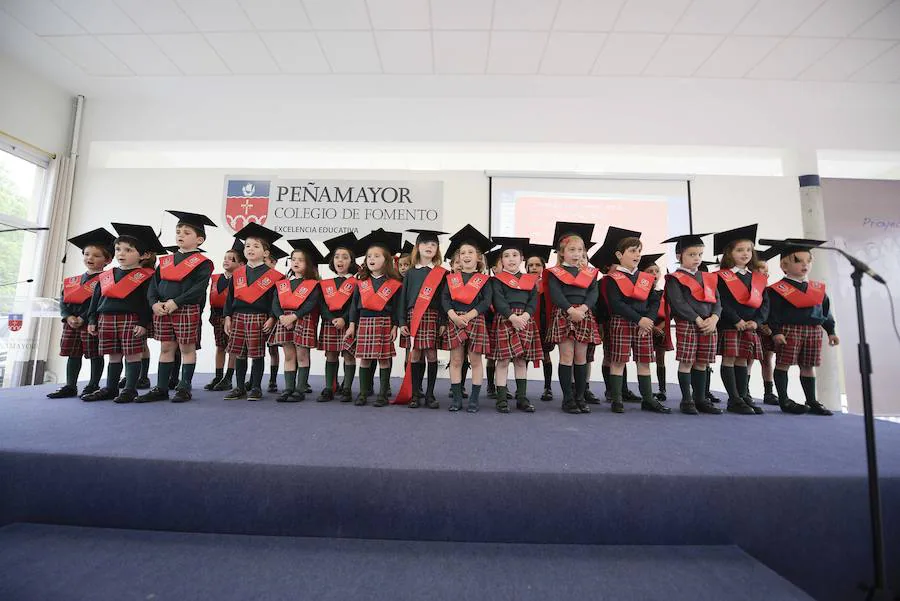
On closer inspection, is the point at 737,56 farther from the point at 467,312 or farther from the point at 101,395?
the point at 101,395

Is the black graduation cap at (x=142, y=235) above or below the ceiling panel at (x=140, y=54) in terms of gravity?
below

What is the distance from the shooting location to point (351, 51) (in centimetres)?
518

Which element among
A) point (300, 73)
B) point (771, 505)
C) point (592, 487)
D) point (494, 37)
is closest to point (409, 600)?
point (592, 487)

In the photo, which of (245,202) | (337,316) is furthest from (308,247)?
(245,202)

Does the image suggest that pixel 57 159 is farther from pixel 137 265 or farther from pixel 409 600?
pixel 409 600

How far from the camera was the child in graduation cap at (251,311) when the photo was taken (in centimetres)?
342

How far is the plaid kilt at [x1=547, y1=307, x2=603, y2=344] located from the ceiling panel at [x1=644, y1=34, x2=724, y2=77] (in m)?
4.32

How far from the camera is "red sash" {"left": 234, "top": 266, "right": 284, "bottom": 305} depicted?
3.43m

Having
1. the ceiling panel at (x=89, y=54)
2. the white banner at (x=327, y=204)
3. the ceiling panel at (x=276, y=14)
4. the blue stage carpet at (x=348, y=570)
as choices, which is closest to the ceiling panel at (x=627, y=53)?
the white banner at (x=327, y=204)

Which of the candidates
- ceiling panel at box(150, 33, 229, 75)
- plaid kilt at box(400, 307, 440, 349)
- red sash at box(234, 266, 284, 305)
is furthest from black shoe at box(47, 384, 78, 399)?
ceiling panel at box(150, 33, 229, 75)

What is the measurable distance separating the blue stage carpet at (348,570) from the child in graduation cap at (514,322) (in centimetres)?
179

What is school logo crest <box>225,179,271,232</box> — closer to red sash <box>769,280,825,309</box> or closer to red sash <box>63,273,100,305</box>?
red sash <box>63,273,100,305</box>

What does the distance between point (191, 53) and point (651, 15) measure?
625 cm

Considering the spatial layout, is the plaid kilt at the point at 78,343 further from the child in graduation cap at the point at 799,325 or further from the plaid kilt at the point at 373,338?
the child in graduation cap at the point at 799,325
